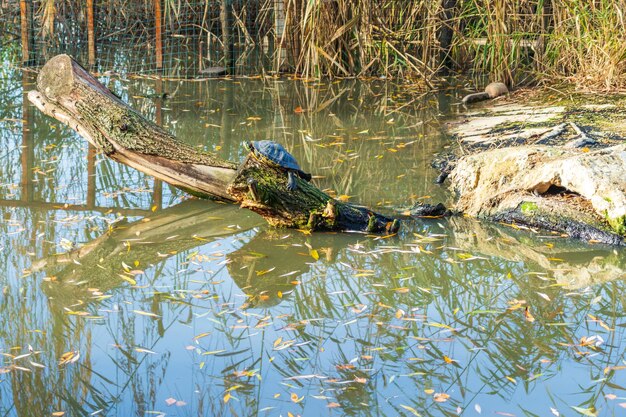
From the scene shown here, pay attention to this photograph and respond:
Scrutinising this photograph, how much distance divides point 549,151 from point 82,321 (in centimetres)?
342

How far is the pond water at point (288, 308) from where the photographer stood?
355 cm

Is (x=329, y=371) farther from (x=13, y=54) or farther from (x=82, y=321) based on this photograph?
(x=13, y=54)

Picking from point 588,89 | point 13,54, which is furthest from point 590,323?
point 13,54

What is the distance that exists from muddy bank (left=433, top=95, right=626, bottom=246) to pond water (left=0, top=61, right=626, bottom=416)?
168 mm

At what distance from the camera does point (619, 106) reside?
25.9ft

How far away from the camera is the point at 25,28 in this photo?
1144 cm

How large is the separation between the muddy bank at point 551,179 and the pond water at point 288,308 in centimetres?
17

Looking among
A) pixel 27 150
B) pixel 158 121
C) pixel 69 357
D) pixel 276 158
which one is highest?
pixel 276 158

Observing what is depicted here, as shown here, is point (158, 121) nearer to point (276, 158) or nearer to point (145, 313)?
point (276, 158)

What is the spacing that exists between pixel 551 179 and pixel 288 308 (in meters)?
2.20

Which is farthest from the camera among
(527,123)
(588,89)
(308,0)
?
(308,0)

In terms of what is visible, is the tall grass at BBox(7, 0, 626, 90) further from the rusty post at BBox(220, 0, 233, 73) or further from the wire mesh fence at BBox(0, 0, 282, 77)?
the rusty post at BBox(220, 0, 233, 73)

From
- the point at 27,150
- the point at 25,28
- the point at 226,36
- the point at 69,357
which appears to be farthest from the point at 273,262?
the point at 25,28

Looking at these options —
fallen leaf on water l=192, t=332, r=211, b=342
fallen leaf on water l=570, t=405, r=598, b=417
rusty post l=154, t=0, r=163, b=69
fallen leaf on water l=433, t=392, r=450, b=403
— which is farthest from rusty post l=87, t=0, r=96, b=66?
fallen leaf on water l=570, t=405, r=598, b=417
